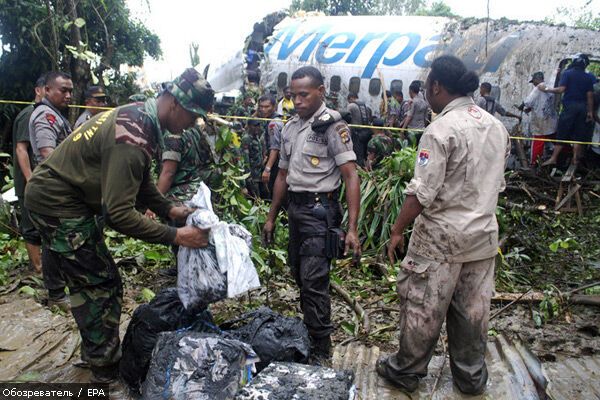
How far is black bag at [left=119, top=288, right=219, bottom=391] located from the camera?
295 cm

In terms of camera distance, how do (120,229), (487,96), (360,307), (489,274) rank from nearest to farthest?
(120,229), (489,274), (360,307), (487,96)

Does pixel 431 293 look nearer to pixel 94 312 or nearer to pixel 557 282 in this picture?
pixel 94 312

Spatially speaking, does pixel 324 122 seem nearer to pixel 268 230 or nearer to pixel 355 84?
pixel 268 230

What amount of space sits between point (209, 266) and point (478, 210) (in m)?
1.53

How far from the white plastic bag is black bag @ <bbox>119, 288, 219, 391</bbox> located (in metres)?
0.17

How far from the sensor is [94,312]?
294cm

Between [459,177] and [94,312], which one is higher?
[459,177]

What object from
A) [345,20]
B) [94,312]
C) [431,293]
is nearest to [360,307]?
[431,293]

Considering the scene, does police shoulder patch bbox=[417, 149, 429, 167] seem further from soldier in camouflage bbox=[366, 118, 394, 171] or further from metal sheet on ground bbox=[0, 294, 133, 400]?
soldier in camouflage bbox=[366, 118, 394, 171]

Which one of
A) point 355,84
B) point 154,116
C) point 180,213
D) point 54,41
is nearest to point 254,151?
point 54,41

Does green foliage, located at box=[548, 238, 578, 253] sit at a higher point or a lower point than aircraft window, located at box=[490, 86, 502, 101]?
lower

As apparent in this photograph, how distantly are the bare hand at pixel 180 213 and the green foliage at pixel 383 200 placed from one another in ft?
9.68

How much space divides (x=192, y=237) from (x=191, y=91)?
0.78 m

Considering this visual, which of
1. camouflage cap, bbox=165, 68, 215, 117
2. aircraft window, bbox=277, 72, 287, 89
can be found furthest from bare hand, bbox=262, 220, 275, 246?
aircraft window, bbox=277, 72, 287, 89
